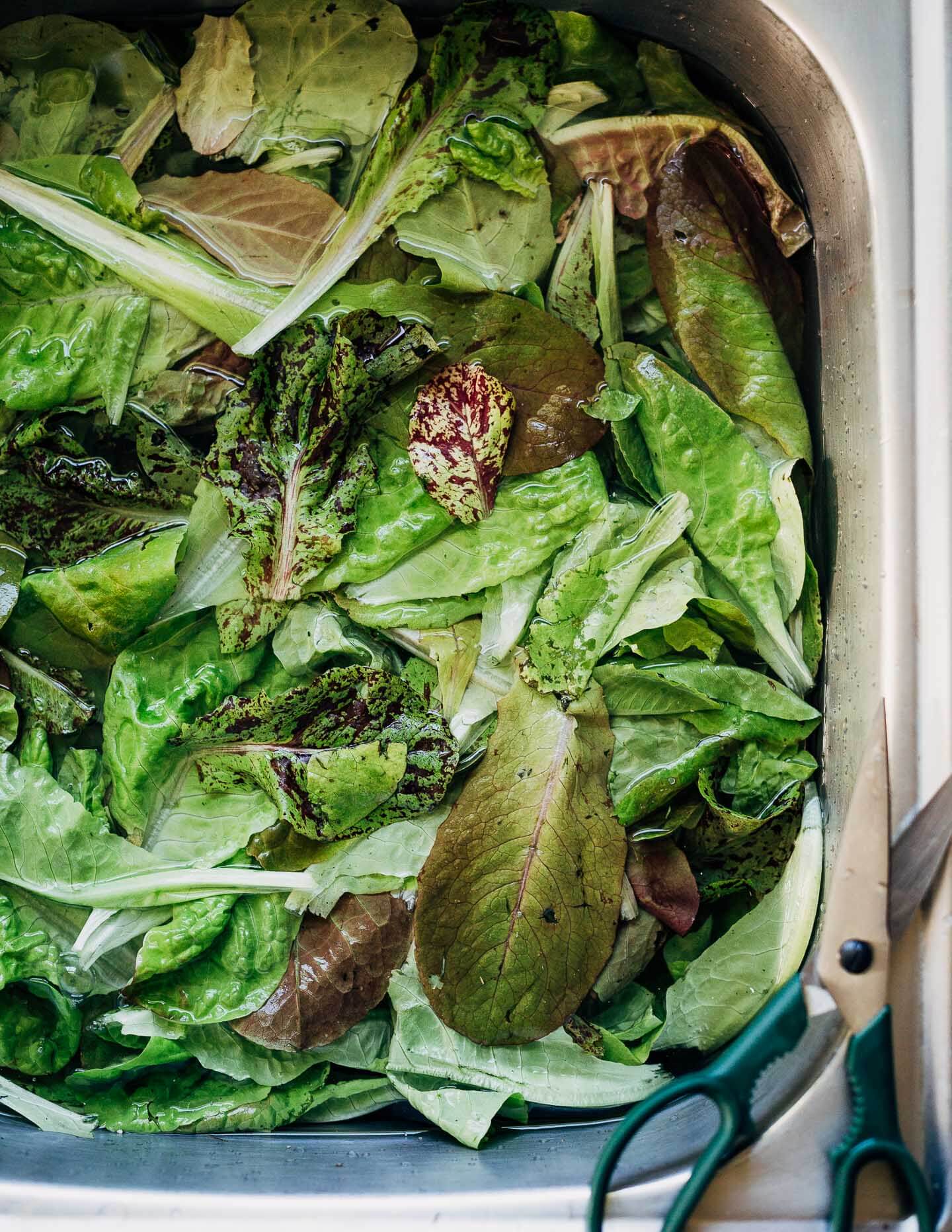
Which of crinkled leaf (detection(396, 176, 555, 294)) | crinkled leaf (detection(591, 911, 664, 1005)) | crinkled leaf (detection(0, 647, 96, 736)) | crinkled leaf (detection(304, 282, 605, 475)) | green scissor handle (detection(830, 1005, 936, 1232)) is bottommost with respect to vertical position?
crinkled leaf (detection(0, 647, 96, 736))

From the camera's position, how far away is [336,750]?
0.95 metres

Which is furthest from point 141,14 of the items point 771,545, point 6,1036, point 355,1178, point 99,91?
point 355,1178

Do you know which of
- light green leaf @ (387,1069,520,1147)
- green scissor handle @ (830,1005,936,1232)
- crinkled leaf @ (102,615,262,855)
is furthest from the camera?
crinkled leaf @ (102,615,262,855)

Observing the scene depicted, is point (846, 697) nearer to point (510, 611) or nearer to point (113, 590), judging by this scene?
point (510, 611)

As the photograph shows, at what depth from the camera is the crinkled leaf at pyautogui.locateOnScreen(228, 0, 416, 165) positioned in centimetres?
100

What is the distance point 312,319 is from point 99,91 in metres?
0.41

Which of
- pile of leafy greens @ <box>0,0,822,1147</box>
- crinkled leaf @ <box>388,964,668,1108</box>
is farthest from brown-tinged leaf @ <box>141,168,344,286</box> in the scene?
crinkled leaf @ <box>388,964,668,1108</box>

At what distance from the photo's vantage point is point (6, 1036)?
3.13ft

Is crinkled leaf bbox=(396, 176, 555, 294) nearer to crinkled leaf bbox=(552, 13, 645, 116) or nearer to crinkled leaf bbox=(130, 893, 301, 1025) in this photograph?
crinkled leaf bbox=(552, 13, 645, 116)

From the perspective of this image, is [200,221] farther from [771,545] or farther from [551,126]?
[771,545]

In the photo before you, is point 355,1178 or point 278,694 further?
point 278,694

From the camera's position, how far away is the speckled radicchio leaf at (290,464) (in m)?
0.98

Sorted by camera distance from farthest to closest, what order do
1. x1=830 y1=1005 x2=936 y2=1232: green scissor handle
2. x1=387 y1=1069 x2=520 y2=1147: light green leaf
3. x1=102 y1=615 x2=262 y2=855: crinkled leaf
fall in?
1. x1=102 y1=615 x2=262 y2=855: crinkled leaf
2. x1=387 y1=1069 x2=520 y2=1147: light green leaf
3. x1=830 y1=1005 x2=936 y2=1232: green scissor handle

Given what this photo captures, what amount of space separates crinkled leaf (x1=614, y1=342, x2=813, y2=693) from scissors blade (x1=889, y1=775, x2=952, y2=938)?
22 centimetres
